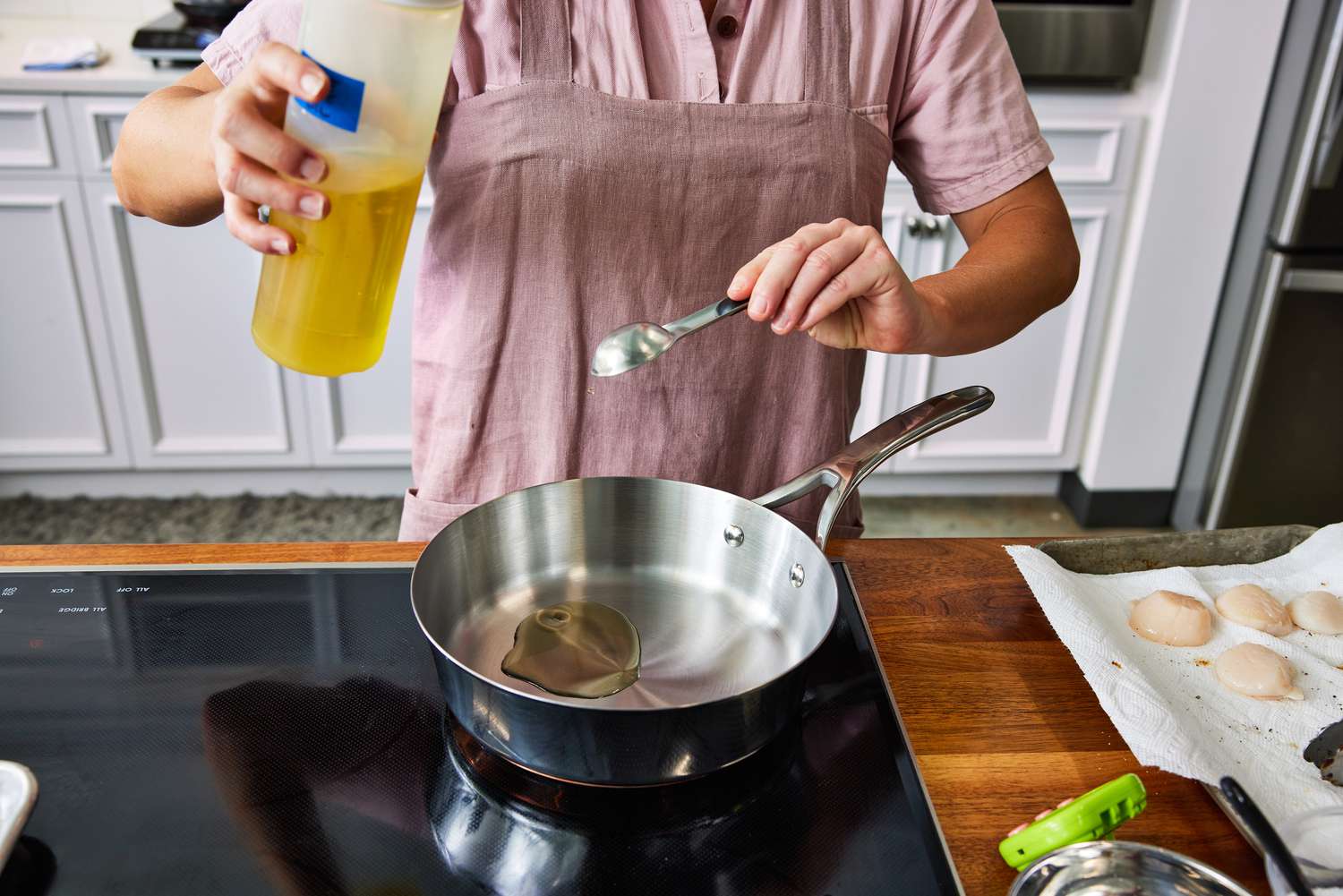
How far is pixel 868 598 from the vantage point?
73cm

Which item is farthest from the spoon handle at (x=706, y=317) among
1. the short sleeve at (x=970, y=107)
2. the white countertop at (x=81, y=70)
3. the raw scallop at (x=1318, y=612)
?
the white countertop at (x=81, y=70)

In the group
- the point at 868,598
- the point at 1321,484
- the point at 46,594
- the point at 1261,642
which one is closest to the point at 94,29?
the point at 46,594


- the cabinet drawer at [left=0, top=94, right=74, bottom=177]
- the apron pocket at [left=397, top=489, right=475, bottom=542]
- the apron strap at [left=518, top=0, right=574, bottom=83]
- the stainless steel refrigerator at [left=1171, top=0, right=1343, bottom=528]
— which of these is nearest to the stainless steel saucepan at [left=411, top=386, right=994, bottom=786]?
the apron pocket at [left=397, top=489, right=475, bottom=542]

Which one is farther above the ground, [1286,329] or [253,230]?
[253,230]

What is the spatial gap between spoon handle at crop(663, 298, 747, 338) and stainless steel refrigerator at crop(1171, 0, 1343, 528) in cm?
158

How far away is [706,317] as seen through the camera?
2.22ft

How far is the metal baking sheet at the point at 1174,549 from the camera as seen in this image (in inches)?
29.8

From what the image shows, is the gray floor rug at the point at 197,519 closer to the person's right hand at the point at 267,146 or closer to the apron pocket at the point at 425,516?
the apron pocket at the point at 425,516

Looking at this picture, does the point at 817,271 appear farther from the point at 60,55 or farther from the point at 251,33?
the point at 60,55

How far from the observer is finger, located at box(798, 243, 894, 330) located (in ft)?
2.11

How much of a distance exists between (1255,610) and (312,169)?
0.67 meters

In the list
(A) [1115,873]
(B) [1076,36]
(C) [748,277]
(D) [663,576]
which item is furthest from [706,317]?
(B) [1076,36]

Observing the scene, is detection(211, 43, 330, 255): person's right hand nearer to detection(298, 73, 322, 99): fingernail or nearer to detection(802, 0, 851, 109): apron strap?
detection(298, 73, 322, 99): fingernail

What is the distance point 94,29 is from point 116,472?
92 cm
